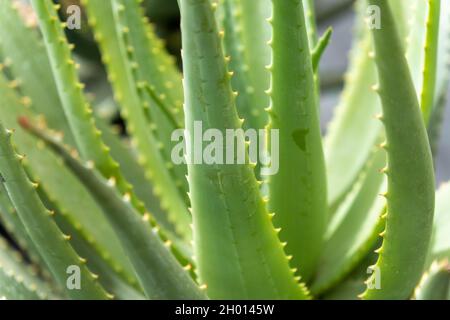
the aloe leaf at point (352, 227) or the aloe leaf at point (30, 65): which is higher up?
the aloe leaf at point (30, 65)

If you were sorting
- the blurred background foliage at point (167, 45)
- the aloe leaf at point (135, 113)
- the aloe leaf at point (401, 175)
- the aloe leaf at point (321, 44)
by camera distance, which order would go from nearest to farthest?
the aloe leaf at point (401, 175) → the aloe leaf at point (321, 44) → the aloe leaf at point (135, 113) → the blurred background foliage at point (167, 45)

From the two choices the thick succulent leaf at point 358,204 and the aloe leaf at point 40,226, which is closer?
the aloe leaf at point 40,226

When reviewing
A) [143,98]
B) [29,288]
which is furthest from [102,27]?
[29,288]

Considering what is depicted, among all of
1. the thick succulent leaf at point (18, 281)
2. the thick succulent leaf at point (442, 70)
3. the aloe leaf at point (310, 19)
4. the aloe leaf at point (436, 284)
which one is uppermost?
the aloe leaf at point (310, 19)

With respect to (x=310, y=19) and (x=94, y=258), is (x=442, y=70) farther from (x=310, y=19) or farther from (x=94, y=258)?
(x=94, y=258)

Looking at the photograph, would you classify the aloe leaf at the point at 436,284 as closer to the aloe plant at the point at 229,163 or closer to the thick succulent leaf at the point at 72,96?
the aloe plant at the point at 229,163

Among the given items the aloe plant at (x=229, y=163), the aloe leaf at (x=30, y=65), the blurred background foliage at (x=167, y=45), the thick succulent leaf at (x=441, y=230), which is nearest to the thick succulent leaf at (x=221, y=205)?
the aloe plant at (x=229, y=163)

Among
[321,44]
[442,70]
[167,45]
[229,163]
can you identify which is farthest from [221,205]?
[167,45]

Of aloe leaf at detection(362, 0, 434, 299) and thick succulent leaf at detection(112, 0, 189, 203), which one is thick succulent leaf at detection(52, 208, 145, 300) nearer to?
thick succulent leaf at detection(112, 0, 189, 203)
